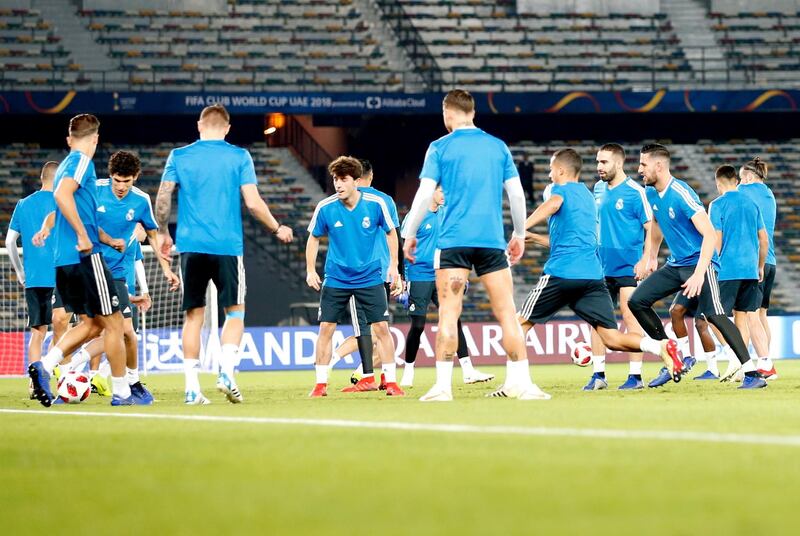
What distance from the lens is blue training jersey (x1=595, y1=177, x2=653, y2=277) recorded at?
12.4 meters

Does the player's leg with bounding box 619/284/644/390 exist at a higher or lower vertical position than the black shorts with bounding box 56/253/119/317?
lower

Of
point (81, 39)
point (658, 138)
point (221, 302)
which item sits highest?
point (81, 39)

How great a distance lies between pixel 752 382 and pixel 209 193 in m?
4.94

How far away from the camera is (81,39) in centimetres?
3319

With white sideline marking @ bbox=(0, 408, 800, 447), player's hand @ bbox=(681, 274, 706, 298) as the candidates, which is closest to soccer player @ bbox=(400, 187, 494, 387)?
player's hand @ bbox=(681, 274, 706, 298)

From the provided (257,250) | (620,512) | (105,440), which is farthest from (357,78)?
(620,512)

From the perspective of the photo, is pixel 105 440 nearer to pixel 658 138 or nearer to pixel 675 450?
pixel 675 450

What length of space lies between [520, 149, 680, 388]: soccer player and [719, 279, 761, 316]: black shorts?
153 cm

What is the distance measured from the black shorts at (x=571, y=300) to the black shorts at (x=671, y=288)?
2.39ft

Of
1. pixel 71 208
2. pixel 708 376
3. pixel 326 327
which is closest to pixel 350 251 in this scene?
pixel 326 327

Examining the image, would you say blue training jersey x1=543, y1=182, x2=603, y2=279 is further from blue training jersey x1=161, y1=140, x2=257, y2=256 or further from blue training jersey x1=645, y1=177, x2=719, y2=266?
blue training jersey x1=161, y1=140, x2=257, y2=256

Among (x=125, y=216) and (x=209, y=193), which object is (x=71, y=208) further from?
(x=125, y=216)

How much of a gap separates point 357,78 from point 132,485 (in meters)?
29.0

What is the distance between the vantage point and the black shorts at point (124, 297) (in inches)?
453
